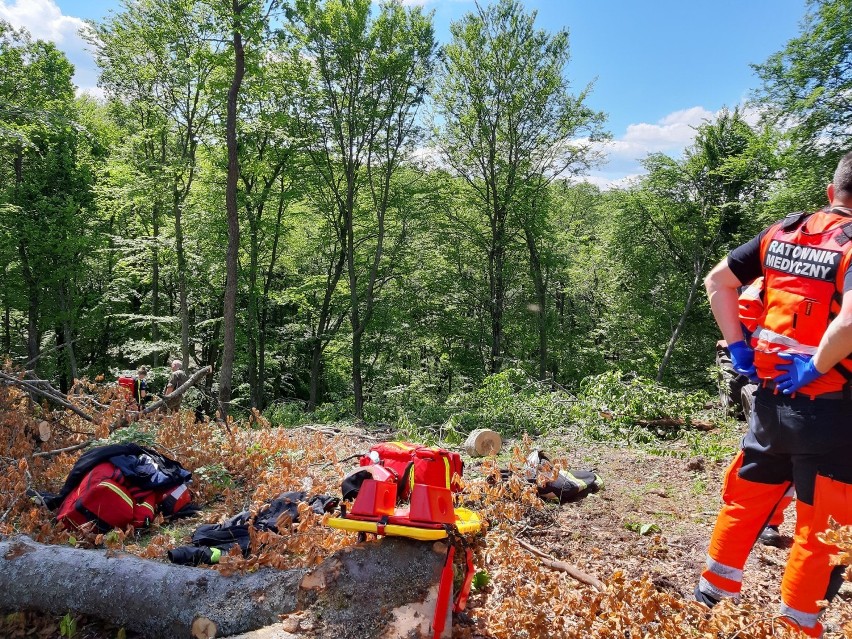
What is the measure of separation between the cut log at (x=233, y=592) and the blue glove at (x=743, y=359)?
1.80m

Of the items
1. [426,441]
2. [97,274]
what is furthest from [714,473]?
[97,274]

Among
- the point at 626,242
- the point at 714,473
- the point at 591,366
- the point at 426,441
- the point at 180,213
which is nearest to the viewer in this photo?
the point at 714,473

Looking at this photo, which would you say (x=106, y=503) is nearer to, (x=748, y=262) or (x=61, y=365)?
(x=748, y=262)

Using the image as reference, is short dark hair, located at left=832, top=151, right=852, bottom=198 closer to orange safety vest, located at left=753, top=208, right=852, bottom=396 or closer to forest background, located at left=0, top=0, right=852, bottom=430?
orange safety vest, located at left=753, top=208, right=852, bottom=396

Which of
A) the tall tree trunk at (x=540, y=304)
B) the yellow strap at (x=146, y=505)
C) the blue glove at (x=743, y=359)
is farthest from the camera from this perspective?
the tall tree trunk at (x=540, y=304)

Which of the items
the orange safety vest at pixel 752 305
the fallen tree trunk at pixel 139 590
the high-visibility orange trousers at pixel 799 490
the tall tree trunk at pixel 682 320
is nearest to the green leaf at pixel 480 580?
the fallen tree trunk at pixel 139 590

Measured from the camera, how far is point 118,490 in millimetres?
4109

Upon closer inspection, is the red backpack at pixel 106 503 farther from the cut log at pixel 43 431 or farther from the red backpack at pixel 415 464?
the red backpack at pixel 415 464

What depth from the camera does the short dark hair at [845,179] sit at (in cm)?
236

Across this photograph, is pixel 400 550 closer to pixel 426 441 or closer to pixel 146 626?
pixel 146 626

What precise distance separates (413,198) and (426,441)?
11686 mm

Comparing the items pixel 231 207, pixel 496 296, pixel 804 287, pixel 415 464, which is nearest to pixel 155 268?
pixel 231 207

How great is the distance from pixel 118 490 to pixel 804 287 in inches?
188

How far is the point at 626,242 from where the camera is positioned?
20812 mm
